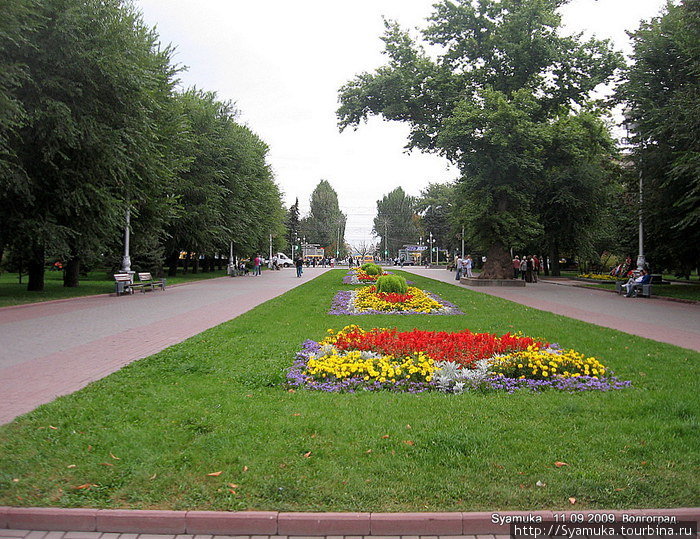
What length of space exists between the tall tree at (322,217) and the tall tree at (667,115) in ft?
335

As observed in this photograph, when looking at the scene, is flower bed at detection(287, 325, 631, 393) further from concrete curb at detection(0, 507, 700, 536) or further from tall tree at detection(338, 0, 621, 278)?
tall tree at detection(338, 0, 621, 278)

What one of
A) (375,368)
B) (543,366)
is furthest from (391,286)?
(543,366)

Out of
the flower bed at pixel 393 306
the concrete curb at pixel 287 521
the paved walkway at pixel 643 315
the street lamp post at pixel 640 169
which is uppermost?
the street lamp post at pixel 640 169

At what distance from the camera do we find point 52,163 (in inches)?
752

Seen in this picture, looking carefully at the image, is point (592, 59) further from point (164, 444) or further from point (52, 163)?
point (164, 444)

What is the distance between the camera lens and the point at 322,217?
125188 mm

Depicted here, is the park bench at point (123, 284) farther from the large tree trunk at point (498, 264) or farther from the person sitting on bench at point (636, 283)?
the person sitting on bench at point (636, 283)

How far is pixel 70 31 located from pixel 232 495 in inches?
762

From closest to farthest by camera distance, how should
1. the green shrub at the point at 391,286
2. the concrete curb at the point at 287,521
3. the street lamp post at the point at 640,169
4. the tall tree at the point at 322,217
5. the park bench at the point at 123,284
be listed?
the concrete curb at the point at 287,521 < the green shrub at the point at 391,286 < the street lamp post at the point at 640,169 < the park bench at the point at 123,284 < the tall tree at the point at 322,217

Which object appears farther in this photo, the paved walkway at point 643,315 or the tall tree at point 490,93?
the tall tree at point 490,93

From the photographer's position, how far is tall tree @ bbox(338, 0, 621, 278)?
27.3m

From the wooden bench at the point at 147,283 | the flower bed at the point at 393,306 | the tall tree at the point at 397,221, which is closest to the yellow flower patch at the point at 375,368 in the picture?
the flower bed at the point at 393,306

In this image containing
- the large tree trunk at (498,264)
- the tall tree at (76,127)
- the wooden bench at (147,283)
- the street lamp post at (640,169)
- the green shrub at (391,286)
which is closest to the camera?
the tall tree at (76,127)

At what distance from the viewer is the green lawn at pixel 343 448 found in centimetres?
369
